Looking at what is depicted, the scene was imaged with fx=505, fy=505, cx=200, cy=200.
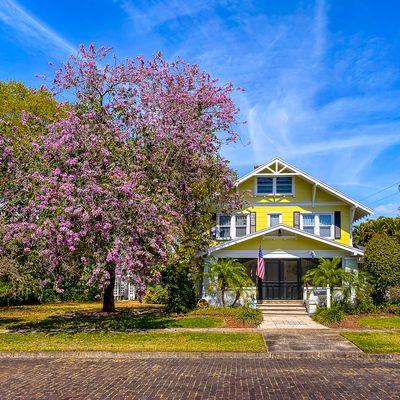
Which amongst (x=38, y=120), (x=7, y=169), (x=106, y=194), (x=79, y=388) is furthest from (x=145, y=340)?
(x=38, y=120)

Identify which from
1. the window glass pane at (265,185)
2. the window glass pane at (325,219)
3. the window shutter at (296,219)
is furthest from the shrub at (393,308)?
the window glass pane at (265,185)

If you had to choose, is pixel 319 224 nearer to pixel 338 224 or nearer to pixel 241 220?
pixel 338 224

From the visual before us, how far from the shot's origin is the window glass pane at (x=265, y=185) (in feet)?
104

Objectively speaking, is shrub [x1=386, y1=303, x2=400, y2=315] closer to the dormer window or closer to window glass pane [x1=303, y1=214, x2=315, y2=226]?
window glass pane [x1=303, y1=214, x2=315, y2=226]

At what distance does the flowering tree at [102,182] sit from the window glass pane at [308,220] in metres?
9.66

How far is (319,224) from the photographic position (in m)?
30.9

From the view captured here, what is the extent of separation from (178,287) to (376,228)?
23.8 metres

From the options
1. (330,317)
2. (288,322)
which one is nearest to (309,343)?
(330,317)

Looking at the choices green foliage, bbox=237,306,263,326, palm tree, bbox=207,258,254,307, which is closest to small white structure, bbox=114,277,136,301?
palm tree, bbox=207,258,254,307

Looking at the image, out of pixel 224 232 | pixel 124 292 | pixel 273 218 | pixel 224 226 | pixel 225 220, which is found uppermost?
pixel 273 218

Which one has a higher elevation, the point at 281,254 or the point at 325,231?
the point at 325,231

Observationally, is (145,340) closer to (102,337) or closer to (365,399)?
(102,337)

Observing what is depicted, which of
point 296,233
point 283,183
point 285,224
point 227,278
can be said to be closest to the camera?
point 227,278

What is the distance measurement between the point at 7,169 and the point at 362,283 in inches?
674
